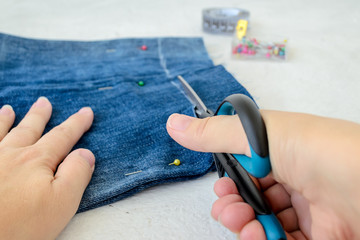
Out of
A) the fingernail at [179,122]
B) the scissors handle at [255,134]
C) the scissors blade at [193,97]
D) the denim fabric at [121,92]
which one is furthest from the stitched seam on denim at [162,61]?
the scissors handle at [255,134]

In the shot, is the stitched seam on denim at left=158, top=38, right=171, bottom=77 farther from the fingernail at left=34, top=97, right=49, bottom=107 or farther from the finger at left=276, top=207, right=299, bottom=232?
the finger at left=276, top=207, right=299, bottom=232

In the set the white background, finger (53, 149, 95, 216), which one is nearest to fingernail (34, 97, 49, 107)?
finger (53, 149, 95, 216)

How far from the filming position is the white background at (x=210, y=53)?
18.2 inches

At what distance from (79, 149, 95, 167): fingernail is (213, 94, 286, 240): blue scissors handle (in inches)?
9.5

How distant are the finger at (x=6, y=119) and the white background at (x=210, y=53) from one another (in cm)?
25

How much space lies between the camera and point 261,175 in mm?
400

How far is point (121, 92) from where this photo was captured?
2.39 feet

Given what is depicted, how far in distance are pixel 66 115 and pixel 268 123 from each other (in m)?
0.44

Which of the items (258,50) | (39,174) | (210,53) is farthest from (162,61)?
(39,174)

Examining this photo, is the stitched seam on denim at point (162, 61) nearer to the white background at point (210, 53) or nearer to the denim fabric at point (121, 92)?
the denim fabric at point (121, 92)

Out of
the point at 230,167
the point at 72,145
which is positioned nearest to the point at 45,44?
the point at 72,145

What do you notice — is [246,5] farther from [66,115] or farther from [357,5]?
[66,115]

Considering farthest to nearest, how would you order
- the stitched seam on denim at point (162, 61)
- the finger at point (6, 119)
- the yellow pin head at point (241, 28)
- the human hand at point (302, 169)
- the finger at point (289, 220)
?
1. the yellow pin head at point (241, 28)
2. the stitched seam on denim at point (162, 61)
3. the finger at point (6, 119)
4. the finger at point (289, 220)
5. the human hand at point (302, 169)

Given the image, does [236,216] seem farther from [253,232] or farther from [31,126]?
[31,126]
